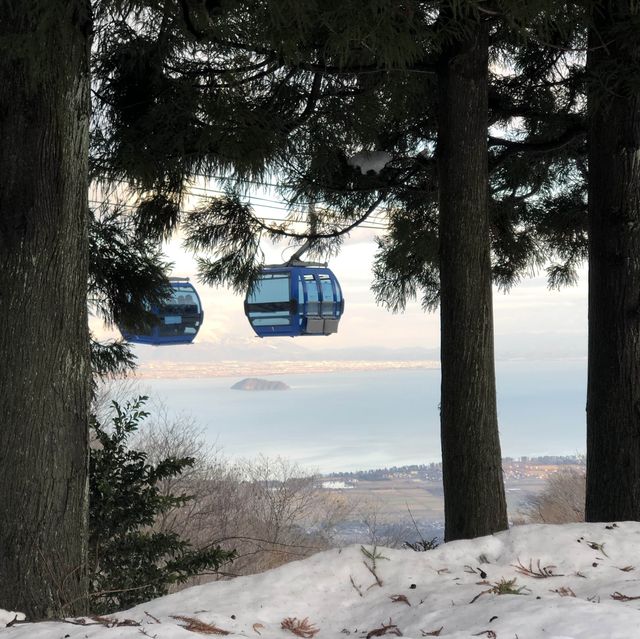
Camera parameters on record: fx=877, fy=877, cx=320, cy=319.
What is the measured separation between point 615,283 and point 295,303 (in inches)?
345

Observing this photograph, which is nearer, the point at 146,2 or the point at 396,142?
the point at 146,2

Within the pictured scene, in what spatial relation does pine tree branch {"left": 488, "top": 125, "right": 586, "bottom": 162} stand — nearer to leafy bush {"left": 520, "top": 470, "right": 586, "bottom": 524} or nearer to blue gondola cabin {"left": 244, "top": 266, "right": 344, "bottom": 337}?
blue gondola cabin {"left": 244, "top": 266, "right": 344, "bottom": 337}

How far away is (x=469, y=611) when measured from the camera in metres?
2.28

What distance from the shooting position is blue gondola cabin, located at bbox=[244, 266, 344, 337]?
13.4m

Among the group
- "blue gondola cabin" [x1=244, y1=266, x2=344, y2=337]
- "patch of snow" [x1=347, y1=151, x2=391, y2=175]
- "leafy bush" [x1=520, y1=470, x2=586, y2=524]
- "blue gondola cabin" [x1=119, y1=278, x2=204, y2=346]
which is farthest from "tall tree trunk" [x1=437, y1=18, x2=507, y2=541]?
"leafy bush" [x1=520, y1=470, x2=586, y2=524]

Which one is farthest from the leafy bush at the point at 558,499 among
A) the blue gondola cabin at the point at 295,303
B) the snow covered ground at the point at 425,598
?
the snow covered ground at the point at 425,598

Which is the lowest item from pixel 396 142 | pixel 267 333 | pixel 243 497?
pixel 243 497

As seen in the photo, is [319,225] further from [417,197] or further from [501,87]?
[501,87]

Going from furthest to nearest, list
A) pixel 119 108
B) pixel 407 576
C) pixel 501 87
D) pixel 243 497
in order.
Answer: pixel 243 497
pixel 501 87
pixel 119 108
pixel 407 576

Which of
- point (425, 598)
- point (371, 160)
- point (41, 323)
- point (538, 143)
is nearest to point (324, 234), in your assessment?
point (371, 160)

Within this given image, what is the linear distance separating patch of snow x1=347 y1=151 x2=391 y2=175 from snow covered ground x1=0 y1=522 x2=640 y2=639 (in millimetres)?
4884

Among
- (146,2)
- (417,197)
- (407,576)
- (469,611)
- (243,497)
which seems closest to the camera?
(469,611)

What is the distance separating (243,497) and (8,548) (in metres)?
26.0

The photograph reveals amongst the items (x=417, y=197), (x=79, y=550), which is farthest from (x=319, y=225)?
(x=79, y=550)
